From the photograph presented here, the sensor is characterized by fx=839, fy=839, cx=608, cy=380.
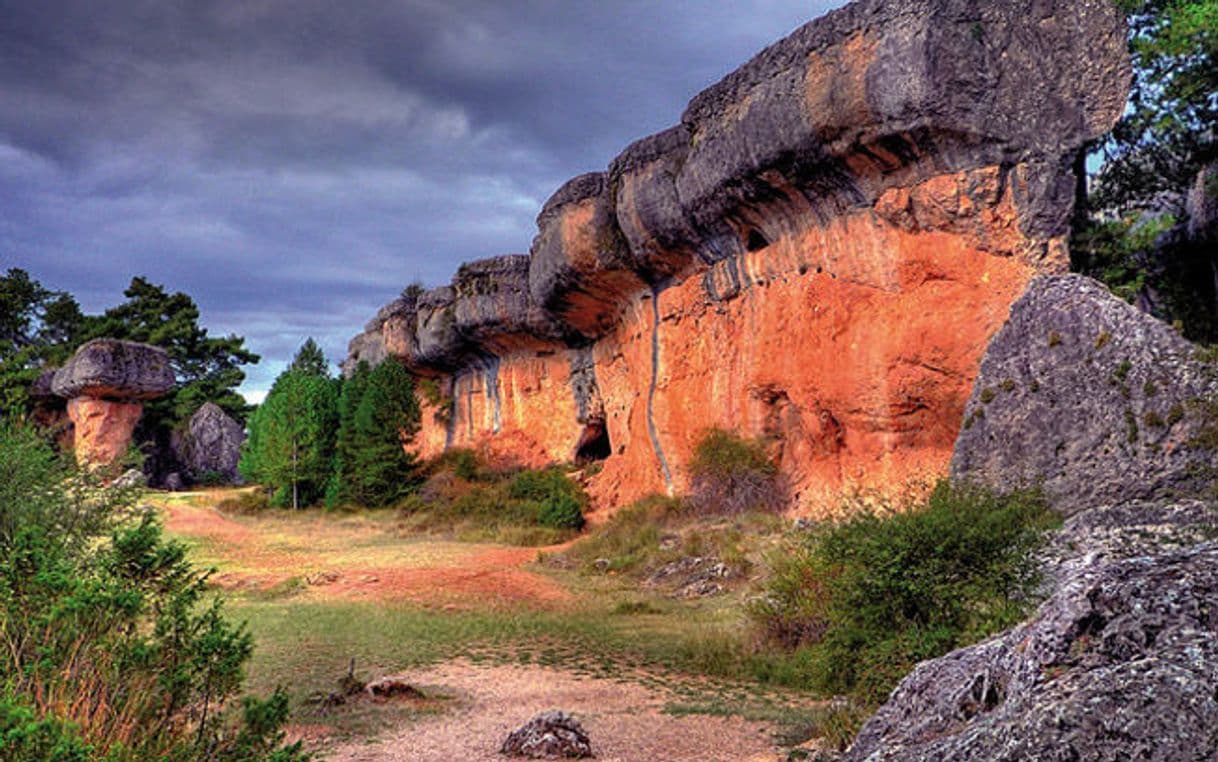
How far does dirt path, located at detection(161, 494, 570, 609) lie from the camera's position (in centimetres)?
1515

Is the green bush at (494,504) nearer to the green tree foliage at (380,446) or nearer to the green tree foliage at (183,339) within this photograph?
the green tree foliage at (380,446)

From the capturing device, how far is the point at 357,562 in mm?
19328

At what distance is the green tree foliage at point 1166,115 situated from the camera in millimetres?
14398

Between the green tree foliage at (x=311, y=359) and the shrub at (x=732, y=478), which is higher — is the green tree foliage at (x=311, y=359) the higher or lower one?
the higher one

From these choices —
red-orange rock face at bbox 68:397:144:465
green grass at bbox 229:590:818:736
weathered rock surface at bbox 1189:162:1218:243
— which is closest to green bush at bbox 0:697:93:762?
green grass at bbox 229:590:818:736

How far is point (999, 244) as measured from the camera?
15195 millimetres

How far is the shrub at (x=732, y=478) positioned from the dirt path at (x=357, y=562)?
14.9 ft

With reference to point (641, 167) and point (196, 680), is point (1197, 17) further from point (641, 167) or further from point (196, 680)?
point (196, 680)

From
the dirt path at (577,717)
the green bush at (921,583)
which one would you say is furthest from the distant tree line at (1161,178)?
the dirt path at (577,717)

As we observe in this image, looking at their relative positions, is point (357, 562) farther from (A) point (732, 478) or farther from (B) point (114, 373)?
(B) point (114, 373)

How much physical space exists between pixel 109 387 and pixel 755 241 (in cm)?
3353

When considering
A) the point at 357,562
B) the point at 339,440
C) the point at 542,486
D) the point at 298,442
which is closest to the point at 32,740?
the point at 357,562

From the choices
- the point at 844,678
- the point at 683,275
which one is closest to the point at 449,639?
the point at 844,678

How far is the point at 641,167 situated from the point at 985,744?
20785 mm
